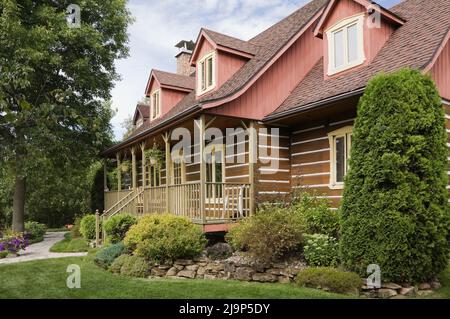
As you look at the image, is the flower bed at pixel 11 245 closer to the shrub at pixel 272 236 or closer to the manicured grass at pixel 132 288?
the manicured grass at pixel 132 288

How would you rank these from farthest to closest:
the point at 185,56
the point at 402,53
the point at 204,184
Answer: the point at 185,56 < the point at 204,184 < the point at 402,53

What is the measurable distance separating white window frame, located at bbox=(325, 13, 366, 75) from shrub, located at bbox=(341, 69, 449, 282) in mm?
3333

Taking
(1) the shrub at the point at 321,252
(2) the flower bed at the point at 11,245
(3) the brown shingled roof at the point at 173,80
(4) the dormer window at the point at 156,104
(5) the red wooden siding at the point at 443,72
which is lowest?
(2) the flower bed at the point at 11,245

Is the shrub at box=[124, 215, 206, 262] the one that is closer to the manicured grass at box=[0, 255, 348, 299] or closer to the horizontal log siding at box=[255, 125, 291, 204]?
the manicured grass at box=[0, 255, 348, 299]

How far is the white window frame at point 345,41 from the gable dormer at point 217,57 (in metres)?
3.33

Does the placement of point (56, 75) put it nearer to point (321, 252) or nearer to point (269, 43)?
point (269, 43)

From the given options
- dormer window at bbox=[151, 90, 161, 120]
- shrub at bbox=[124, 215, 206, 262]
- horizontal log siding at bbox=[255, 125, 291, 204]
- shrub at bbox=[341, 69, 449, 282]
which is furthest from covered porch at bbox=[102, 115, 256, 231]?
shrub at bbox=[341, 69, 449, 282]

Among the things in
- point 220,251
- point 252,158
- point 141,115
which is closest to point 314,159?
point 252,158

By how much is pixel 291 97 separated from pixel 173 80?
8225mm

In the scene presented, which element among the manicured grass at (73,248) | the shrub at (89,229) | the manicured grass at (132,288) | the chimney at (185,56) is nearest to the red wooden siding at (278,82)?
the manicured grass at (132,288)

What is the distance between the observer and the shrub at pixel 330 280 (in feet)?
22.2

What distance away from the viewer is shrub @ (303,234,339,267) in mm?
7871

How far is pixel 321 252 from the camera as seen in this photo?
7.93m
